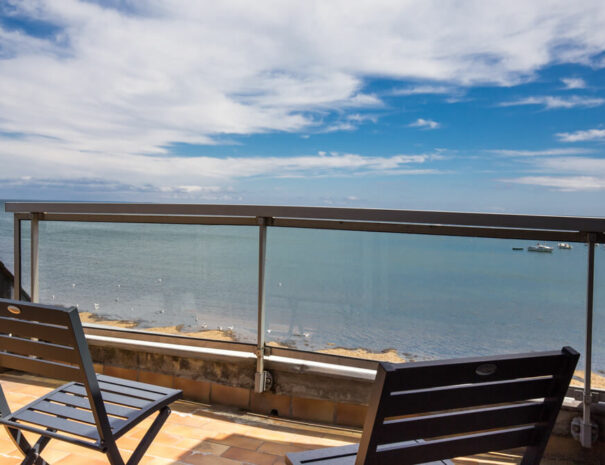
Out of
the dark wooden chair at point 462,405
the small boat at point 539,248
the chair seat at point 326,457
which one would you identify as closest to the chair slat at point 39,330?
the chair seat at point 326,457

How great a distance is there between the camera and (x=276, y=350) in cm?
304

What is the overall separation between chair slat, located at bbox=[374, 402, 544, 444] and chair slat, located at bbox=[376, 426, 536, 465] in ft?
0.12

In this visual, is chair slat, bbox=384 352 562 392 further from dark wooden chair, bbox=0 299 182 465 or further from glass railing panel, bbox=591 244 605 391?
glass railing panel, bbox=591 244 605 391

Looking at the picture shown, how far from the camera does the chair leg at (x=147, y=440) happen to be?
195cm

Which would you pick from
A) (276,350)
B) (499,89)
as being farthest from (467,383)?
(499,89)

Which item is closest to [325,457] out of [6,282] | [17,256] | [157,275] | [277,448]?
[277,448]

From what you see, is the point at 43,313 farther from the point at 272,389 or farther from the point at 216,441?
the point at 272,389

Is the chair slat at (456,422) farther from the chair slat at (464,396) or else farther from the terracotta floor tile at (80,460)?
the terracotta floor tile at (80,460)

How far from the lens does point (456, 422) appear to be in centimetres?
130

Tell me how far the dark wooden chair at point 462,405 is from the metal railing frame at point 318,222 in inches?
49.5

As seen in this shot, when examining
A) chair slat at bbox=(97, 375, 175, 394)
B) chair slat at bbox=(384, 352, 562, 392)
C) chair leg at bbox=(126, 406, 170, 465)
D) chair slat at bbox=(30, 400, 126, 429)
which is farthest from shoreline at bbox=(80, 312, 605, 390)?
chair slat at bbox=(384, 352, 562, 392)

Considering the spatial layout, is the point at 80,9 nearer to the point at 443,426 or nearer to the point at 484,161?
the point at 443,426

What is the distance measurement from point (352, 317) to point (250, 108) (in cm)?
7048

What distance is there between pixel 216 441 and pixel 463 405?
1.83m
